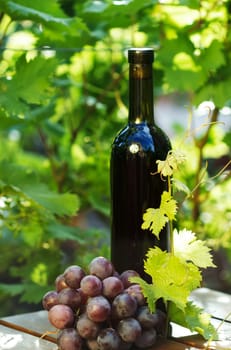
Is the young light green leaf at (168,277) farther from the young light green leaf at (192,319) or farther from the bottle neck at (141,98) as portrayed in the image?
the bottle neck at (141,98)

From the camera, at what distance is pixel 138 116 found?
167 centimetres

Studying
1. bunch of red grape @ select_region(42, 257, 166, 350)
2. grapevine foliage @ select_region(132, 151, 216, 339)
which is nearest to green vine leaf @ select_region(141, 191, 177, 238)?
grapevine foliage @ select_region(132, 151, 216, 339)

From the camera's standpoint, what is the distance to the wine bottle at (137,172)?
5.41 feet

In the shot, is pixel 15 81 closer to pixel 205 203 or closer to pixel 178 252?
pixel 178 252

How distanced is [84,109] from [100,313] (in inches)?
58.7

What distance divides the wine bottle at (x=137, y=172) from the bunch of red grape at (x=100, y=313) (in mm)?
159

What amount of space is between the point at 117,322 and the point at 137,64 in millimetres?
489

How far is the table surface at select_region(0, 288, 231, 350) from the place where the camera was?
1572mm

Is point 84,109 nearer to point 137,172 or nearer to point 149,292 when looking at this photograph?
point 137,172

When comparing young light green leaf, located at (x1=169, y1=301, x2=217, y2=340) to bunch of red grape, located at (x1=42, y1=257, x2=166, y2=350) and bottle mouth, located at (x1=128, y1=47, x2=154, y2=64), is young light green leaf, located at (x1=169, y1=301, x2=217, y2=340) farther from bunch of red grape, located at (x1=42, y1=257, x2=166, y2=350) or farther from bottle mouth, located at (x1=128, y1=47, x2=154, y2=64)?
bottle mouth, located at (x1=128, y1=47, x2=154, y2=64)

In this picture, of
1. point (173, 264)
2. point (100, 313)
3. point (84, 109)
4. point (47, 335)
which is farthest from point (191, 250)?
point (84, 109)

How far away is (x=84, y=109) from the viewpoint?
287cm

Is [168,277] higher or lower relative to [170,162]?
lower

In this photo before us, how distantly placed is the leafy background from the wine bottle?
0.09 meters
